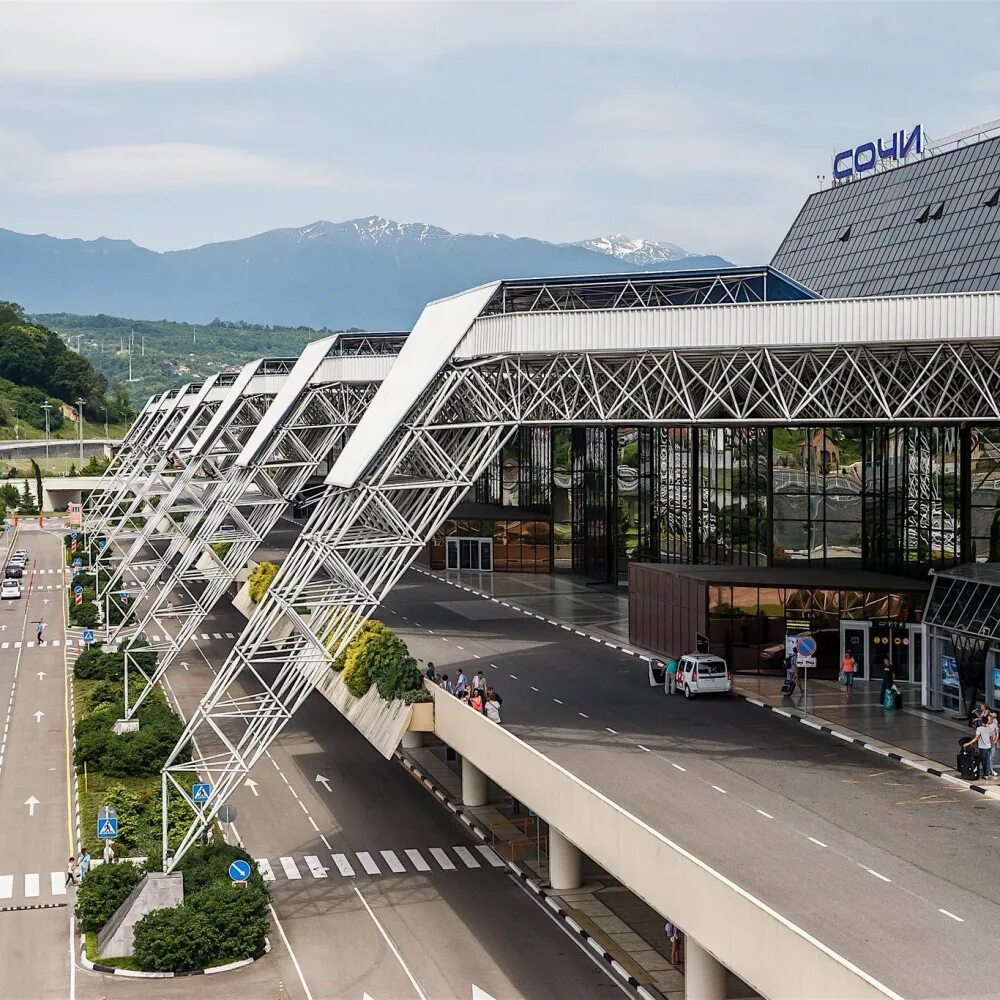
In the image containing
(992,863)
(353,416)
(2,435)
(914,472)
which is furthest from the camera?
(2,435)

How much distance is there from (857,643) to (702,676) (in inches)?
257

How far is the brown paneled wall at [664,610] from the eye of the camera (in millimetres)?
48344

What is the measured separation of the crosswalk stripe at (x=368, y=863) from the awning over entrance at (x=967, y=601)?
17268mm

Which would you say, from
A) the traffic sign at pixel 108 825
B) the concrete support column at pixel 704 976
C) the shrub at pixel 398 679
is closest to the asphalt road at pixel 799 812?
the concrete support column at pixel 704 976

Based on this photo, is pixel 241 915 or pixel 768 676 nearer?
pixel 241 915

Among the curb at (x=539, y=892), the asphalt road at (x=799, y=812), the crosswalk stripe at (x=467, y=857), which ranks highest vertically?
the asphalt road at (x=799, y=812)

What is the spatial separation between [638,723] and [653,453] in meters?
30.1

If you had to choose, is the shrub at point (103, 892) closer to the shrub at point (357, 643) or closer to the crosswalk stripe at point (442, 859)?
the crosswalk stripe at point (442, 859)

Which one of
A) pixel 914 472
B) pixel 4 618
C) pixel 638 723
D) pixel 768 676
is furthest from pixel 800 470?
pixel 4 618

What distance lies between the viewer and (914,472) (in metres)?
49.8

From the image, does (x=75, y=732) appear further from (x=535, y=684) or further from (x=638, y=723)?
(x=638, y=723)

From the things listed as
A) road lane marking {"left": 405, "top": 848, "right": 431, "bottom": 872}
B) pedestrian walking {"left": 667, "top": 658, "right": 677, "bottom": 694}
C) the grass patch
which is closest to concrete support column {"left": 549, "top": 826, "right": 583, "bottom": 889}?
road lane marking {"left": 405, "top": 848, "right": 431, "bottom": 872}

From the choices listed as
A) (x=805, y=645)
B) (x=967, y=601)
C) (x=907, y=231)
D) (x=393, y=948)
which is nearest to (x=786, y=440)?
(x=967, y=601)

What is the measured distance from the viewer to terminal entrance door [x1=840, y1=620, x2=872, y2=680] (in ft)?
151
